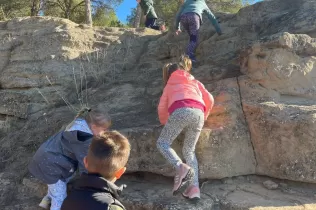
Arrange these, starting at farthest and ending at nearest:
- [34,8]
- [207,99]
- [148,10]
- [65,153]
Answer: [34,8], [148,10], [207,99], [65,153]

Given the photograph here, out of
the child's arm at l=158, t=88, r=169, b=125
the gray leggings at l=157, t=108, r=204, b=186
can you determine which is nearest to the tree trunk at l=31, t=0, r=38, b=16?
the child's arm at l=158, t=88, r=169, b=125

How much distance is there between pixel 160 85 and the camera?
19.8 feet

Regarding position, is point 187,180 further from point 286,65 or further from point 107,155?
point 286,65

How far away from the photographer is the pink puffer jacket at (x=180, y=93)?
4.00m

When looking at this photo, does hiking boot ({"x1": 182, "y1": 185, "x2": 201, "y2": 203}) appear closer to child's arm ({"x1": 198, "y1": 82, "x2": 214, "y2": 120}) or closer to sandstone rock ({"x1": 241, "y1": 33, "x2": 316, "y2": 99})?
child's arm ({"x1": 198, "y1": 82, "x2": 214, "y2": 120})

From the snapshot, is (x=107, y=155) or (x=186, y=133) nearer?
(x=107, y=155)

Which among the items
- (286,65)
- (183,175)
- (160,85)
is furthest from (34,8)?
(183,175)

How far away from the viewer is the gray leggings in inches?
151

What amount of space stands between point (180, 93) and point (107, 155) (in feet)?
5.97

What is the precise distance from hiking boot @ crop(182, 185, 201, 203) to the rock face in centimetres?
27

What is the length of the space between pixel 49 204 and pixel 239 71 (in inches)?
116

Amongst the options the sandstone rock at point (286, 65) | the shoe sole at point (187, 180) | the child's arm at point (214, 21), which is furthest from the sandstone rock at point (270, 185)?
the child's arm at point (214, 21)

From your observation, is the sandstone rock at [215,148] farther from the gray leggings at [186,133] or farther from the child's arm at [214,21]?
the child's arm at [214,21]

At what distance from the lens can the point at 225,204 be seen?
376cm
